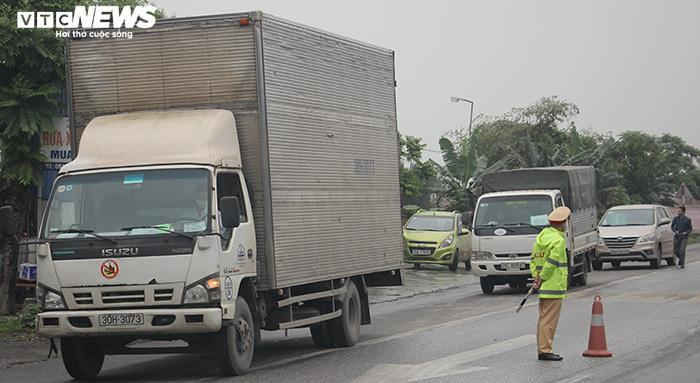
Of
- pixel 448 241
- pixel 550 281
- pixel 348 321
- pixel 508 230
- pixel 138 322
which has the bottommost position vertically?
pixel 348 321

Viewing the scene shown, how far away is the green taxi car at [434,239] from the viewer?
34.7m

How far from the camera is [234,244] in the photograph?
12031 mm

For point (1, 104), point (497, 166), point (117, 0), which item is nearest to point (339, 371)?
point (1, 104)

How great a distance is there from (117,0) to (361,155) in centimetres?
756

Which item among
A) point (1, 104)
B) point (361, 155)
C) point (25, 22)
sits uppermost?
point (25, 22)

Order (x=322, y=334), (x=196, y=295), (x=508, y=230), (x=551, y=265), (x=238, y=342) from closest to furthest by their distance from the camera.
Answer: (x=196, y=295) → (x=238, y=342) → (x=551, y=265) → (x=322, y=334) → (x=508, y=230)

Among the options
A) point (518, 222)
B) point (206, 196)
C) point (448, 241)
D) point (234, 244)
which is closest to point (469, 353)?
point (234, 244)

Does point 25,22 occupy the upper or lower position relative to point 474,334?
upper

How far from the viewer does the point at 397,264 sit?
16984 mm

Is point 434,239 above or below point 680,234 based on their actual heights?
above

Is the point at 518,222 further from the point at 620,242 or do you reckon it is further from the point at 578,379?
the point at 578,379

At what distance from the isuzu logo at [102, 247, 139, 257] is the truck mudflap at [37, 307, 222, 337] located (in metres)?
0.57

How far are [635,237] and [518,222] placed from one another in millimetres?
9999

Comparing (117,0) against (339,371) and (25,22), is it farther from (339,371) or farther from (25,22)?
(339,371)
